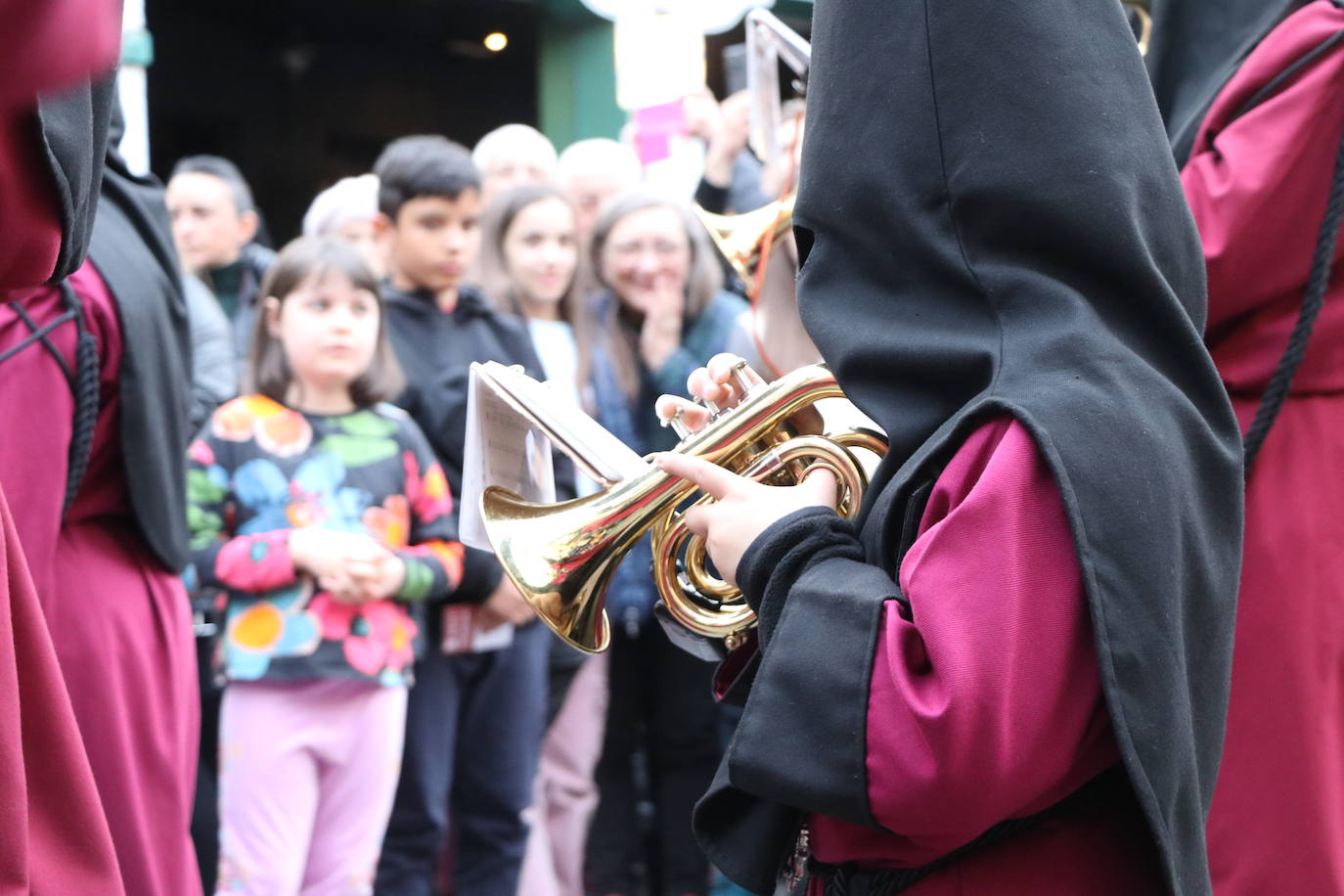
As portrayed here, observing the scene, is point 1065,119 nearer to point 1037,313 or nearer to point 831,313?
point 1037,313

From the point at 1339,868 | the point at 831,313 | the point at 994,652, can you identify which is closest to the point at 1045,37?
the point at 831,313

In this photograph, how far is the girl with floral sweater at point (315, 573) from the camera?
3.39 meters

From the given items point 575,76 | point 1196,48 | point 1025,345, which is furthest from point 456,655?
point 575,76

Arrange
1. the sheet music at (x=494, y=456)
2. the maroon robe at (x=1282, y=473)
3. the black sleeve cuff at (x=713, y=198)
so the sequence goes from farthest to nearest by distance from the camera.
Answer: the black sleeve cuff at (x=713, y=198), the maroon robe at (x=1282, y=473), the sheet music at (x=494, y=456)

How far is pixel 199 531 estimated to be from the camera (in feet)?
11.4

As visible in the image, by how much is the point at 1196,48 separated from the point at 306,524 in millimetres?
1999

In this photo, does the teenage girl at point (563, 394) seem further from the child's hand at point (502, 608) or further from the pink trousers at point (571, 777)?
the child's hand at point (502, 608)

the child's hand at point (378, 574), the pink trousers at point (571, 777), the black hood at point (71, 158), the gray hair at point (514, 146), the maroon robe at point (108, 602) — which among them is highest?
the black hood at point (71, 158)

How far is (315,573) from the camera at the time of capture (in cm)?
340

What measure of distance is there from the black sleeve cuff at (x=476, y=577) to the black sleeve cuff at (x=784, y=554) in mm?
2066

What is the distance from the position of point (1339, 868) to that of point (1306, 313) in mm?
820

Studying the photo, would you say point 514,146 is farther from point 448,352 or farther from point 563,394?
point 563,394

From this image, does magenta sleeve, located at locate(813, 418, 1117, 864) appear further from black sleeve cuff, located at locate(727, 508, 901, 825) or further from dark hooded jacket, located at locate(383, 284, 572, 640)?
dark hooded jacket, located at locate(383, 284, 572, 640)

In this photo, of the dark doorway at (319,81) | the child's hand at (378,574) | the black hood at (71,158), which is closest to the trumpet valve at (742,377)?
the black hood at (71,158)
